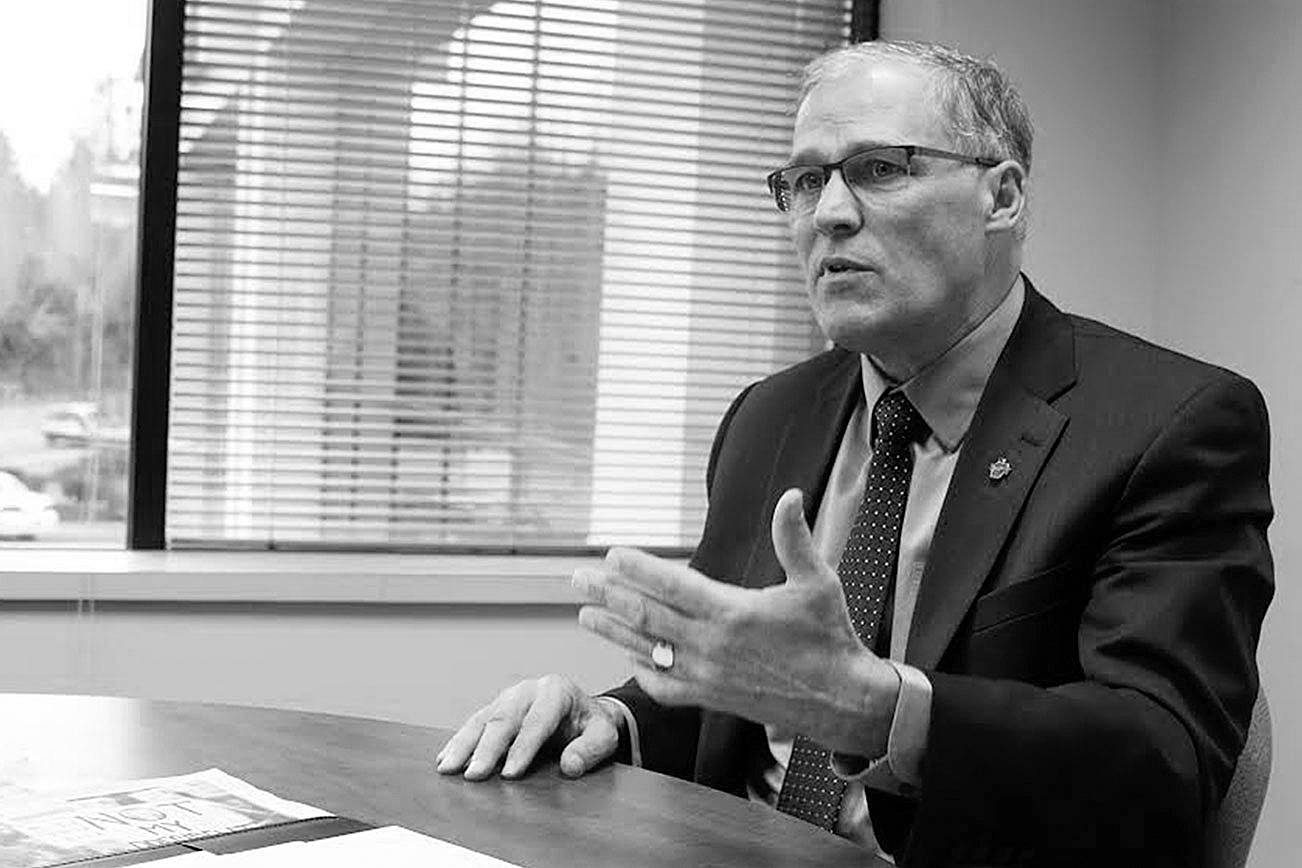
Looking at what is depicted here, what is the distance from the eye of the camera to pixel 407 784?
1.59m

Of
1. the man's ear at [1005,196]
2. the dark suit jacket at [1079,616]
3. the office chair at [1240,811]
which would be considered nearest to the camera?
the dark suit jacket at [1079,616]

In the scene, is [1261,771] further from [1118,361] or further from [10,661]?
[10,661]

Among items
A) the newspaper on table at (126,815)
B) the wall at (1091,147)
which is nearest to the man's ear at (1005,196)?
the newspaper on table at (126,815)

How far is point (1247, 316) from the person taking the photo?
11.7ft

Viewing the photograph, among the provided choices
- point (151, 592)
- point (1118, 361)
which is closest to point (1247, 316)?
point (1118, 361)

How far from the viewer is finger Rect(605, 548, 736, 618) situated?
4.64 feet

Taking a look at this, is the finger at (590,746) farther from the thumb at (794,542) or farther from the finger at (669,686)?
the thumb at (794,542)

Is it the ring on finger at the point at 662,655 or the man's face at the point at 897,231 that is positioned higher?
the man's face at the point at 897,231

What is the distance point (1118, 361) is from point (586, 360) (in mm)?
2094

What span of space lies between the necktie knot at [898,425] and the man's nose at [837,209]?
203 mm

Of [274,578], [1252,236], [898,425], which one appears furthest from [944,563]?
[1252,236]

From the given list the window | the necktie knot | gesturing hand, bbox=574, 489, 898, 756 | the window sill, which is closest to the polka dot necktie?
the necktie knot

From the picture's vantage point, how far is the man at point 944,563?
1471 mm

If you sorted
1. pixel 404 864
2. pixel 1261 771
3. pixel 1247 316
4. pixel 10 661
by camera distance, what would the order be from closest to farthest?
pixel 404 864 → pixel 1261 771 → pixel 10 661 → pixel 1247 316
